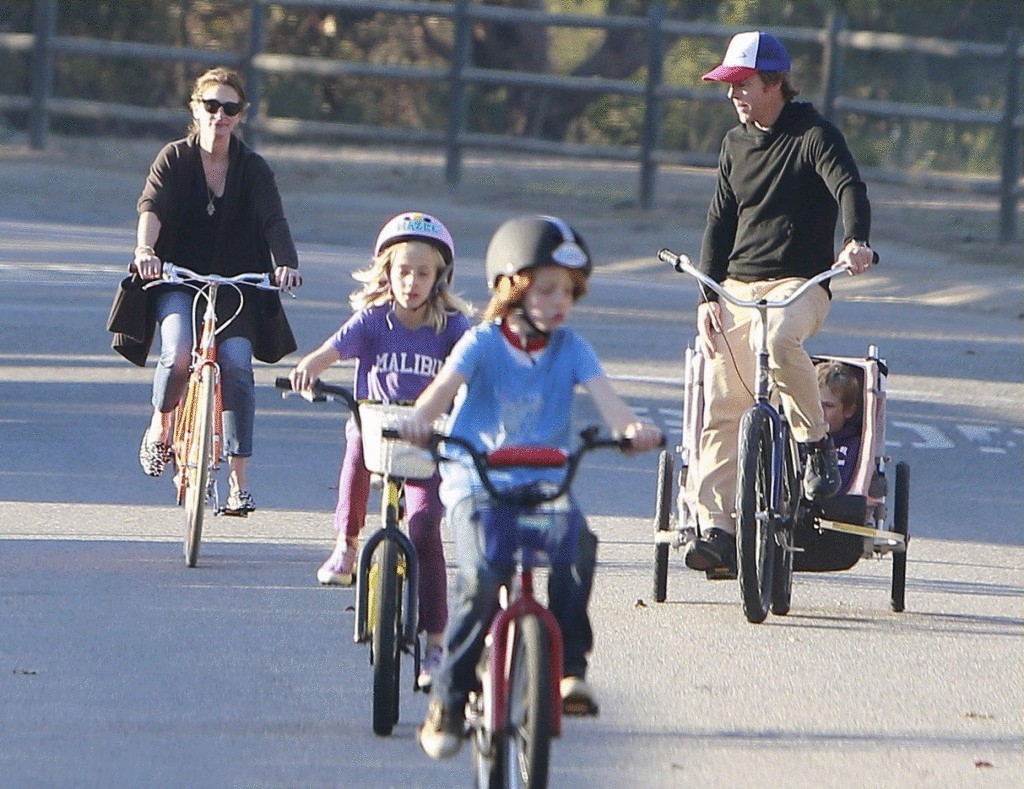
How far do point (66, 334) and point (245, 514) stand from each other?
715cm

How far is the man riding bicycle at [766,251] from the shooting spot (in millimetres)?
7855

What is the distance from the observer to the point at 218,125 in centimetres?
873

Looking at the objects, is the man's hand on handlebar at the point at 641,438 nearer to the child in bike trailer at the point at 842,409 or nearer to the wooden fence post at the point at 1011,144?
the child in bike trailer at the point at 842,409

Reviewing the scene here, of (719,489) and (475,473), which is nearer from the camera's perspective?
(475,473)

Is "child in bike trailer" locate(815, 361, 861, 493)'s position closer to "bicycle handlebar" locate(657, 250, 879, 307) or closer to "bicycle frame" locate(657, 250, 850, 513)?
"bicycle frame" locate(657, 250, 850, 513)

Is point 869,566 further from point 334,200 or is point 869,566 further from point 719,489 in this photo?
point 334,200

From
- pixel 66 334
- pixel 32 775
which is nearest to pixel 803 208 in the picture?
pixel 32 775

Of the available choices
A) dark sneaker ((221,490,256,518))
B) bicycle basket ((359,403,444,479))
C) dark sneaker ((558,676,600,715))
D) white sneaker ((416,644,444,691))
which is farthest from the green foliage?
dark sneaker ((558,676,600,715))

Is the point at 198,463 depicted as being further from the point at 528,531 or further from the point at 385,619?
the point at 528,531

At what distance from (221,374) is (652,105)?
58.4ft

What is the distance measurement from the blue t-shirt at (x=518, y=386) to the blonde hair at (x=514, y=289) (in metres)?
0.06

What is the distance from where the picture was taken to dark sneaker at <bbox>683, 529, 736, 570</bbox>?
311 inches

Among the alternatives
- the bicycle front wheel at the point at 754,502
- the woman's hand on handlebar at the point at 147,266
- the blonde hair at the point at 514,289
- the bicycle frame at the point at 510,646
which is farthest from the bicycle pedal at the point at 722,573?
the bicycle frame at the point at 510,646

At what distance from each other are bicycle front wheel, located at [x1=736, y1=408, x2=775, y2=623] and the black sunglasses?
245 centimetres
